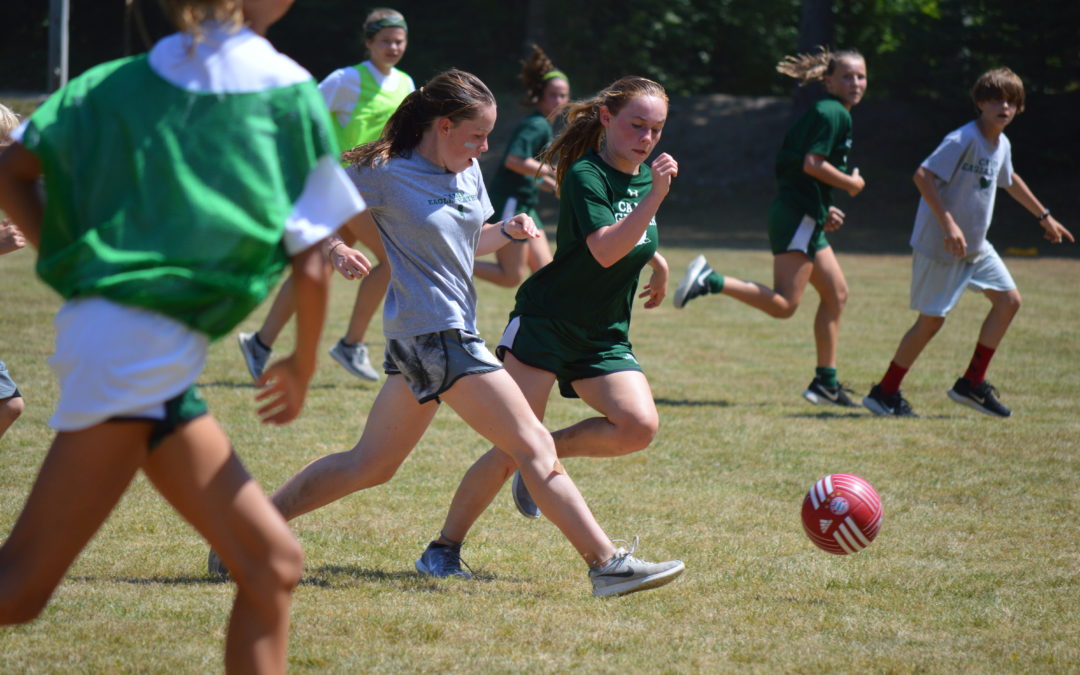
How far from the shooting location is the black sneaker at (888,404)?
26.1 feet

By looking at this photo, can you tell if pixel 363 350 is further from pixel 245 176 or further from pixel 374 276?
pixel 245 176

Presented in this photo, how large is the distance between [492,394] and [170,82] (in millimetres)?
1776

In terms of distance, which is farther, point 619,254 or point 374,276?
point 374,276

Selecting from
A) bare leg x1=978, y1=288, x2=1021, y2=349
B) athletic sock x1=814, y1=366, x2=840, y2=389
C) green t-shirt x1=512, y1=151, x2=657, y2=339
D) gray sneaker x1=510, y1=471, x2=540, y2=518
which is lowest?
athletic sock x1=814, y1=366, x2=840, y2=389

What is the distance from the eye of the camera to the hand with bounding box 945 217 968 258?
7719 millimetres

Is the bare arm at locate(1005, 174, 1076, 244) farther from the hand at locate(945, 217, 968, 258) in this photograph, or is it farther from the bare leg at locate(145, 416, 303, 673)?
the bare leg at locate(145, 416, 303, 673)

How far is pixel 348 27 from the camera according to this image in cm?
3225

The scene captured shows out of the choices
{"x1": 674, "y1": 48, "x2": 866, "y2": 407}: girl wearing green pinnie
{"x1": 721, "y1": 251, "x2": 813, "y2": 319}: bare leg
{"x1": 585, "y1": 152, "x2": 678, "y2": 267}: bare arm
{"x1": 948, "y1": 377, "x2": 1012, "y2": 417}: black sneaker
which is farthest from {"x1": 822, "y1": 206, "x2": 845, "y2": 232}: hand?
{"x1": 585, "y1": 152, "x2": 678, "y2": 267}: bare arm

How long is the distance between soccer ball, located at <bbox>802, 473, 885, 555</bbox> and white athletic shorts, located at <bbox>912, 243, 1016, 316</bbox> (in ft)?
12.2

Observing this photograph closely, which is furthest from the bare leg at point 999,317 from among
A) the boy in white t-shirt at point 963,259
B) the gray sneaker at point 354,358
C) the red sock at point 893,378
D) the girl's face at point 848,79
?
the gray sneaker at point 354,358

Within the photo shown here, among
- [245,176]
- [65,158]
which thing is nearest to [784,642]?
[245,176]

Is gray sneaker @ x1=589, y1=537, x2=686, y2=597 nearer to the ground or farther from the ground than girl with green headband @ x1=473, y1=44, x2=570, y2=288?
farther from the ground

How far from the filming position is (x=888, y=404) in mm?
8000

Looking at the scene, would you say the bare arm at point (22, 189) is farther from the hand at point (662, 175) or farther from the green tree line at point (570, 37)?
the green tree line at point (570, 37)
